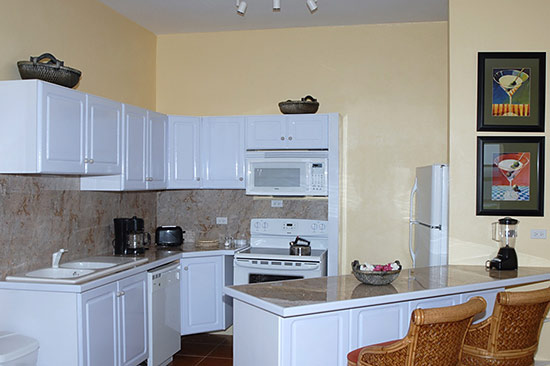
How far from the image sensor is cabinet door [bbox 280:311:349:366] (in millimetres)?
2707

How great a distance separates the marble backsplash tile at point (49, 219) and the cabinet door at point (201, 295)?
75 cm

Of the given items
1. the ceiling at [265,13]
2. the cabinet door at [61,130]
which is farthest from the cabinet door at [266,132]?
the cabinet door at [61,130]

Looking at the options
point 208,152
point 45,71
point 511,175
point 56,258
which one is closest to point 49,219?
point 56,258

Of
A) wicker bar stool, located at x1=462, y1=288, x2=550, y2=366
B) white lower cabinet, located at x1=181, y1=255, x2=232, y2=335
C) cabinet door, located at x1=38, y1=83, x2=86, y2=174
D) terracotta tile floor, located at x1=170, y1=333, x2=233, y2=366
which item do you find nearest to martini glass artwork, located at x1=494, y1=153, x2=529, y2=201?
wicker bar stool, located at x1=462, y1=288, x2=550, y2=366

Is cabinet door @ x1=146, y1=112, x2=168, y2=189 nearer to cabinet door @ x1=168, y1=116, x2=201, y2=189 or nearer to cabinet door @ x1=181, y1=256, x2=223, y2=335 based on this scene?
cabinet door @ x1=168, y1=116, x2=201, y2=189

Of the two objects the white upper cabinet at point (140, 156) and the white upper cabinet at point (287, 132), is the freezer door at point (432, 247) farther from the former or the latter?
the white upper cabinet at point (140, 156)

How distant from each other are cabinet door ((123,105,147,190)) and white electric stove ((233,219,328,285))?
1180 millimetres

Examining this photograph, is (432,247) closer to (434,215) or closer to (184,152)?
(434,215)

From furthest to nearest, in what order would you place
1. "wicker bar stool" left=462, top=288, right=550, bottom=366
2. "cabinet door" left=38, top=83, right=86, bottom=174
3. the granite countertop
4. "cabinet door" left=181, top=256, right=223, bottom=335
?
"cabinet door" left=181, top=256, right=223, bottom=335 < "cabinet door" left=38, top=83, right=86, bottom=174 < "wicker bar stool" left=462, top=288, right=550, bottom=366 < the granite countertop

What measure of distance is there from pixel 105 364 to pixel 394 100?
139 inches

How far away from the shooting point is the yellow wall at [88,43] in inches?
139

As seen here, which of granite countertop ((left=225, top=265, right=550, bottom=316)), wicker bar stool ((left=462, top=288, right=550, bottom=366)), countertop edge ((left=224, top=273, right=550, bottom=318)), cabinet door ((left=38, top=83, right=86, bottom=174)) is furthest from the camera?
cabinet door ((left=38, top=83, right=86, bottom=174))

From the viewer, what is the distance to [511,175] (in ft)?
13.5

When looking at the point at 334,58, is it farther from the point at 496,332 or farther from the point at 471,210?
the point at 496,332
